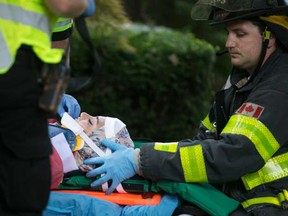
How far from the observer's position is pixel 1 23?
2.29 meters

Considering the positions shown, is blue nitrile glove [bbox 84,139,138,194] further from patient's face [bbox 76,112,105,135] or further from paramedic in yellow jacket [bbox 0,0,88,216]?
paramedic in yellow jacket [bbox 0,0,88,216]

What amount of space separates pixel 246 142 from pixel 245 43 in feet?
1.72

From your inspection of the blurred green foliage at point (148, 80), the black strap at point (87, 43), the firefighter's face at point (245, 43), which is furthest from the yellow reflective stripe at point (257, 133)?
the blurred green foliage at point (148, 80)

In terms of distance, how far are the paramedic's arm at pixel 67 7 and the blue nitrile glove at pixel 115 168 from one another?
934 mm

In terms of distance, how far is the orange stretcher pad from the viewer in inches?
117

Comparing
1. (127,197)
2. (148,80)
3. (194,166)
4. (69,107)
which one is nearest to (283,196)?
(194,166)

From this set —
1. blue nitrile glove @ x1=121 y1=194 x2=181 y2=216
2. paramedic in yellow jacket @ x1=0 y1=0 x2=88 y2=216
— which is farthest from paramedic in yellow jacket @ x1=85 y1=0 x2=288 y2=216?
paramedic in yellow jacket @ x1=0 y1=0 x2=88 y2=216

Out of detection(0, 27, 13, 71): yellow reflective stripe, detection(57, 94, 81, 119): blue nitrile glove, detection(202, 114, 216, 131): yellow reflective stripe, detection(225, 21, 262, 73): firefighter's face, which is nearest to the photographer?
detection(0, 27, 13, 71): yellow reflective stripe

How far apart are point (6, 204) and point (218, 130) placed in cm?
136

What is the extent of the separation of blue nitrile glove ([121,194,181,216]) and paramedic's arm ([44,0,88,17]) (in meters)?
1.01

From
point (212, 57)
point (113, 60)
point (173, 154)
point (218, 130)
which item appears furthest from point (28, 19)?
point (212, 57)

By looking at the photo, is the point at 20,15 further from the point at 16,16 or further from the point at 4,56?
the point at 4,56

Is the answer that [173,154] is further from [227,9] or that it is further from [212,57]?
[212,57]

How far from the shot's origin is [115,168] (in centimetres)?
302
